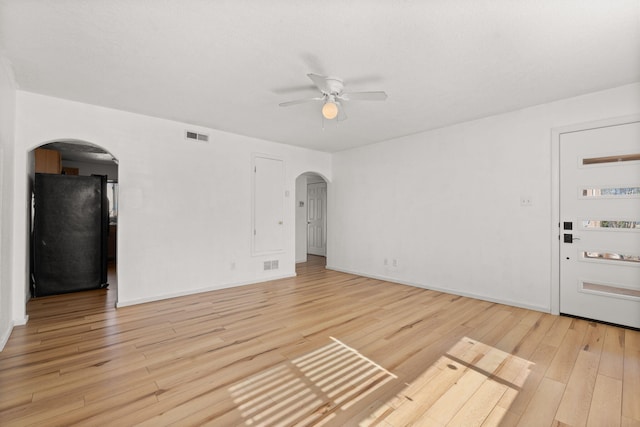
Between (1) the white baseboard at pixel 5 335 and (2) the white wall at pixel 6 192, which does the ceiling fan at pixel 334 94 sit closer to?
(2) the white wall at pixel 6 192

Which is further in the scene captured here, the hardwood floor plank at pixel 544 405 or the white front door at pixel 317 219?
the white front door at pixel 317 219

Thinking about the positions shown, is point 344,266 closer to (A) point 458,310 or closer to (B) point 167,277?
(A) point 458,310

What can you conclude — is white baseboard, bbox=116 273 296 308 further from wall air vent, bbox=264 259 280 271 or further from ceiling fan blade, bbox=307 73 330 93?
ceiling fan blade, bbox=307 73 330 93

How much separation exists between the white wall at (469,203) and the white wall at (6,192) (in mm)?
5251

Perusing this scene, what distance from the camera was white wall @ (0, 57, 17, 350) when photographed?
2730 mm

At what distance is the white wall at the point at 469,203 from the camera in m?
3.80

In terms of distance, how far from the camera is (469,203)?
4.51 metres

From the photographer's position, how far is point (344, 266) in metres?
6.52

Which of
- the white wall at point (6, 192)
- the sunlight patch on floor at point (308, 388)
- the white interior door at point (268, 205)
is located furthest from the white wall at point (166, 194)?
the sunlight patch on floor at point (308, 388)

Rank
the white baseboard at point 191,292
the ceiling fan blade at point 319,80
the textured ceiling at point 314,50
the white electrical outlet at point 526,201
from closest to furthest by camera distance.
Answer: the textured ceiling at point 314,50 → the ceiling fan blade at point 319,80 → the white electrical outlet at point 526,201 → the white baseboard at point 191,292

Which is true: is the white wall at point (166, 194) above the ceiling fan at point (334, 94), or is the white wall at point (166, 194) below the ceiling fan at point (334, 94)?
below

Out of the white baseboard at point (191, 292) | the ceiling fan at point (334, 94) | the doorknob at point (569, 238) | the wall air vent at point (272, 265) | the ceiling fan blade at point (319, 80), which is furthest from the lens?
the wall air vent at point (272, 265)

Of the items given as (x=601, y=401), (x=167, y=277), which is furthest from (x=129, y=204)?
(x=601, y=401)

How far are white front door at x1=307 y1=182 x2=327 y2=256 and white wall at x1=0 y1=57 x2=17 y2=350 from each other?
22.5 feet
